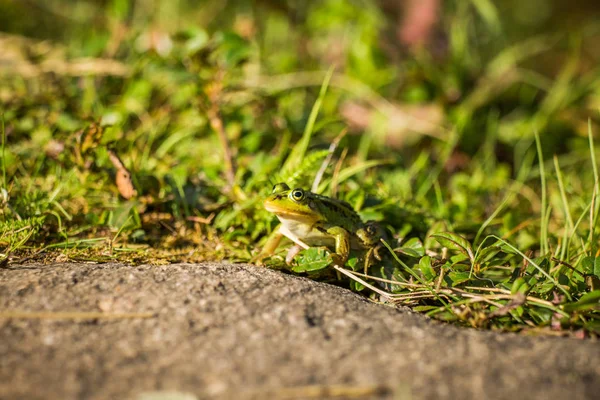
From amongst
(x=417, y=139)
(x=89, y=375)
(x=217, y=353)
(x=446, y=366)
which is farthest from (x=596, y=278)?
(x=417, y=139)

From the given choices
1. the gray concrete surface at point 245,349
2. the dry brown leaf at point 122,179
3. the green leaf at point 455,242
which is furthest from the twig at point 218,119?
the green leaf at point 455,242

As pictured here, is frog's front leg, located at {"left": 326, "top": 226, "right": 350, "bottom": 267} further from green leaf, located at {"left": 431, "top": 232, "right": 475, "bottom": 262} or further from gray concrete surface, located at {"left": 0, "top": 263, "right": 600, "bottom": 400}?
green leaf, located at {"left": 431, "top": 232, "right": 475, "bottom": 262}

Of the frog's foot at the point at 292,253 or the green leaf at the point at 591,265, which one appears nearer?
the green leaf at the point at 591,265

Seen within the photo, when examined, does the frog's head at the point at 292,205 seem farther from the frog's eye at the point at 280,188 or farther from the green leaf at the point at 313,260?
the green leaf at the point at 313,260

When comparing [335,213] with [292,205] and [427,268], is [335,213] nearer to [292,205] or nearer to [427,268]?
[292,205]

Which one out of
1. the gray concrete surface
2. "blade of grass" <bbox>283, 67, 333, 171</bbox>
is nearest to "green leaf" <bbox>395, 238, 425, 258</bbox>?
the gray concrete surface

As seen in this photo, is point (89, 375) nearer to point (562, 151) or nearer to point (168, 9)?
point (562, 151)

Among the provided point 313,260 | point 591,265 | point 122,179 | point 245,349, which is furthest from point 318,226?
point 591,265
